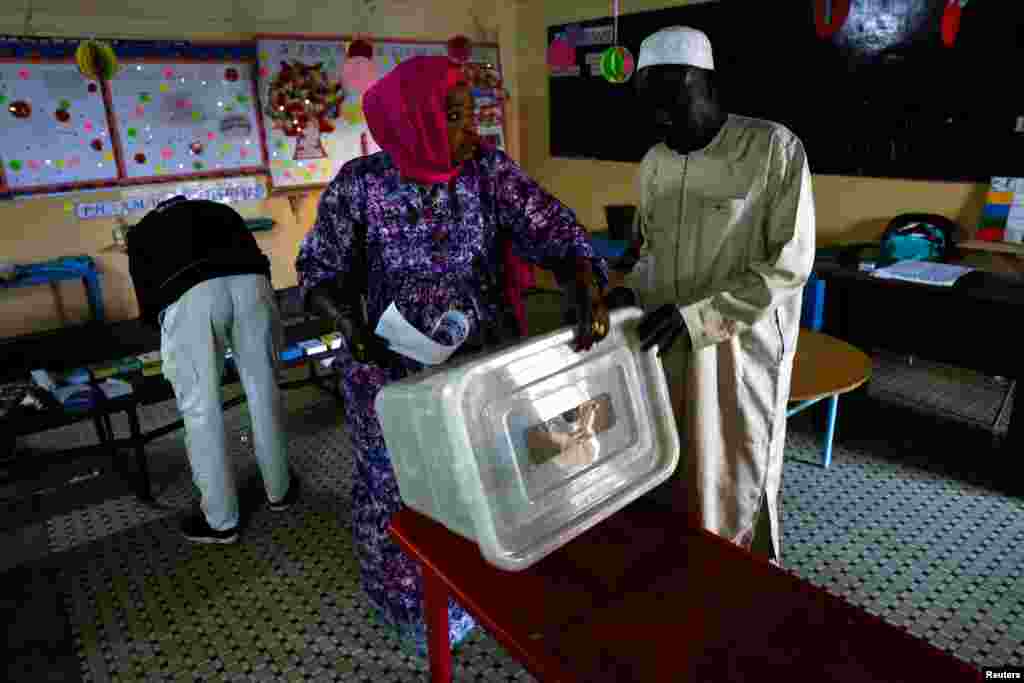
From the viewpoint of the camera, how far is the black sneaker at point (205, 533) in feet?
7.95

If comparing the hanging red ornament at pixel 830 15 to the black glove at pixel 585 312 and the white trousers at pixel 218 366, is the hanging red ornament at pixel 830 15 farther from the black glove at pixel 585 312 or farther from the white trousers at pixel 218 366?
the white trousers at pixel 218 366

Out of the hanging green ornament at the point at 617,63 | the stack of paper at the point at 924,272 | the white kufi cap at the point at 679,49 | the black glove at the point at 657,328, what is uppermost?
the hanging green ornament at the point at 617,63

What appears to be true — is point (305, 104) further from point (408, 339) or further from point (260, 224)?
point (408, 339)

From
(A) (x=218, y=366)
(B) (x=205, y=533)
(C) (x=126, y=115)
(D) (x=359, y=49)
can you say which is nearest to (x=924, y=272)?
(A) (x=218, y=366)

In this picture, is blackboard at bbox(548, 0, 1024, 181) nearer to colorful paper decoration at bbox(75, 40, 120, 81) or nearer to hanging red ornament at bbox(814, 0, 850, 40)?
hanging red ornament at bbox(814, 0, 850, 40)

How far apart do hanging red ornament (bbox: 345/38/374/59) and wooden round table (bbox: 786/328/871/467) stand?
3.08 metres

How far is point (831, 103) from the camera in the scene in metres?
3.46

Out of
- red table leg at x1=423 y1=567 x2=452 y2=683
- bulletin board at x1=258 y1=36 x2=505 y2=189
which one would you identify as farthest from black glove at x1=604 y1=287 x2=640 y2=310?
bulletin board at x1=258 y1=36 x2=505 y2=189

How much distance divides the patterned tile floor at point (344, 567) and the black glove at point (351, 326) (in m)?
0.94

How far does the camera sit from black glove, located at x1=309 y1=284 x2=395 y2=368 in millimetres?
1405

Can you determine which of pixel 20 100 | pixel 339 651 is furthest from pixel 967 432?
pixel 20 100

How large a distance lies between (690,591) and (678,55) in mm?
1067

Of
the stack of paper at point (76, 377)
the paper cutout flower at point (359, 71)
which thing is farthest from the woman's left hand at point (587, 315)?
the paper cutout flower at point (359, 71)

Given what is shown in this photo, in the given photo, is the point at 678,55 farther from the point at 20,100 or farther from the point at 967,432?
the point at 20,100
